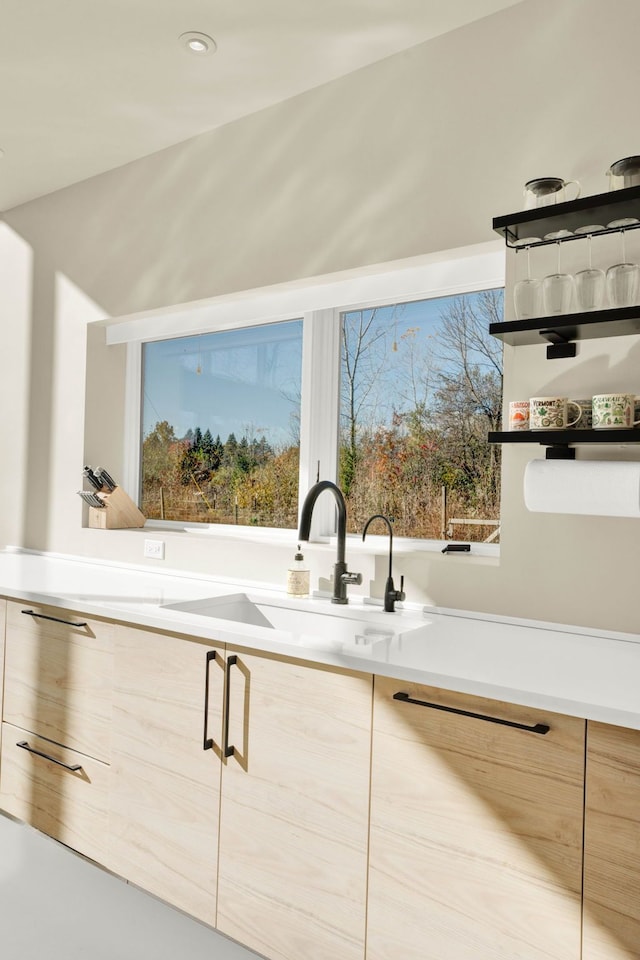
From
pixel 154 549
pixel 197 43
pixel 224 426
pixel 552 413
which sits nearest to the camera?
pixel 552 413

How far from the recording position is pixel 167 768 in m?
1.94

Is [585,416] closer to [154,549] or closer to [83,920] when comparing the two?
[83,920]

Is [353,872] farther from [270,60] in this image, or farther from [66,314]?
[66,314]

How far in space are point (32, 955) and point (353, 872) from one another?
1259 mm

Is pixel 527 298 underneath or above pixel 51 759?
above

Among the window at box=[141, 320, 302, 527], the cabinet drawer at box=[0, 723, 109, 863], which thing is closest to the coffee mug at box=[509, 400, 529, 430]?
the window at box=[141, 320, 302, 527]

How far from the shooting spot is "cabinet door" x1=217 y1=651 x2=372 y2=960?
5.20 ft

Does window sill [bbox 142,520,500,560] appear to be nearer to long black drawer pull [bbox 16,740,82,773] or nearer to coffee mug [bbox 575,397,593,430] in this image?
coffee mug [bbox 575,397,593,430]

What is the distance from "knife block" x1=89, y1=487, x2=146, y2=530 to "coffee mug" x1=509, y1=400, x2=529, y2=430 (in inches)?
75.3

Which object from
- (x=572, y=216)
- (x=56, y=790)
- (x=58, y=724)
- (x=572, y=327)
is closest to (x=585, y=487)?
(x=572, y=327)

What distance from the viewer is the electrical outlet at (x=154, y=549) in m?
2.85

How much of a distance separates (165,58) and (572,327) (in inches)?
63.1

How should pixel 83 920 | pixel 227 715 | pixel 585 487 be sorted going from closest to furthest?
pixel 83 920, pixel 585 487, pixel 227 715

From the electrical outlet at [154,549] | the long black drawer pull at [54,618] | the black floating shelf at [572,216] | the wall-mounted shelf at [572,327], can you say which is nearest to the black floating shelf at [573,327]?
the wall-mounted shelf at [572,327]
